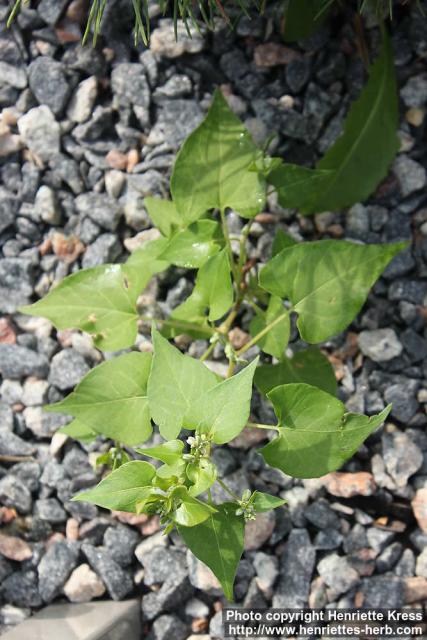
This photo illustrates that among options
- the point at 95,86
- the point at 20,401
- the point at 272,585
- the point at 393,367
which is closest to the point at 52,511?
the point at 20,401

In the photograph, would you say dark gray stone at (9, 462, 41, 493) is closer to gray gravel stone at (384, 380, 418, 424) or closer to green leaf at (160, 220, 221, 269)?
green leaf at (160, 220, 221, 269)

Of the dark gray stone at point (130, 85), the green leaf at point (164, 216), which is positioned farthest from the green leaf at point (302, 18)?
the green leaf at point (164, 216)

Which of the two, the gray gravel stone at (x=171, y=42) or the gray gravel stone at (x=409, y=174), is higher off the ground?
the gray gravel stone at (x=171, y=42)

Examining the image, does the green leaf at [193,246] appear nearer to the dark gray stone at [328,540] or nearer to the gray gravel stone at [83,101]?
the gray gravel stone at [83,101]

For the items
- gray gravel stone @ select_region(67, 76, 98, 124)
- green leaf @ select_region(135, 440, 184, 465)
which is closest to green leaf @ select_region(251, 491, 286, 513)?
green leaf @ select_region(135, 440, 184, 465)

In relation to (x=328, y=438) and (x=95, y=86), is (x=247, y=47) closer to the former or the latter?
(x=95, y=86)

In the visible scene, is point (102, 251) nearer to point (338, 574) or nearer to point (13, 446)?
point (13, 446)
